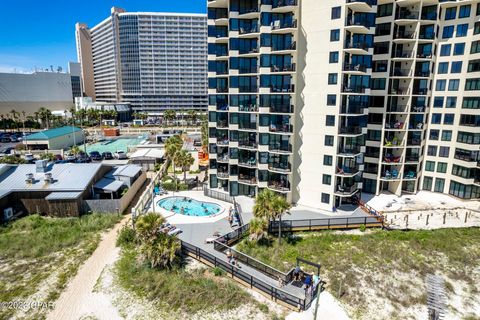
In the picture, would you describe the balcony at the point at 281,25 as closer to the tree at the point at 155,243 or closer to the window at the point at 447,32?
the window at the point at 447,32

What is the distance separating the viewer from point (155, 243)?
2612 cm

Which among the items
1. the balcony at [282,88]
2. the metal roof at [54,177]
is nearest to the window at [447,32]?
the balcony at [282,88]

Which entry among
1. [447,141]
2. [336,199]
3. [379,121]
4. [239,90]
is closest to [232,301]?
[336,199]

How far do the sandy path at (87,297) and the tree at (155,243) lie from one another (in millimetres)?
4615

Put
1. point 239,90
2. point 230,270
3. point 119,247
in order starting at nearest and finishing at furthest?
point 230,270
point 119,247
point 239,90

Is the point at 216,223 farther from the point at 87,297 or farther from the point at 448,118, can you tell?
the point at 448,118

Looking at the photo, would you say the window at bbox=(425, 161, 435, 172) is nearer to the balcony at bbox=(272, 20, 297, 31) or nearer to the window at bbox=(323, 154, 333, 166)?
the window at bbox=(323, 154, 333, 166)

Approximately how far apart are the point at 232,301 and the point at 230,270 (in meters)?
3.58

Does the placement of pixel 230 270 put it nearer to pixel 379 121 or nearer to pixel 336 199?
pixel 336 199

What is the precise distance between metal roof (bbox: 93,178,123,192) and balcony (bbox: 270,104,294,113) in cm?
2444

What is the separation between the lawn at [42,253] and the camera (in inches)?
946

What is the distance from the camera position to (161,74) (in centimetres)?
16238

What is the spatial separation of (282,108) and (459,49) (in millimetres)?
26759

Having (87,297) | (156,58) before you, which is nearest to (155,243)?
(87,297)
